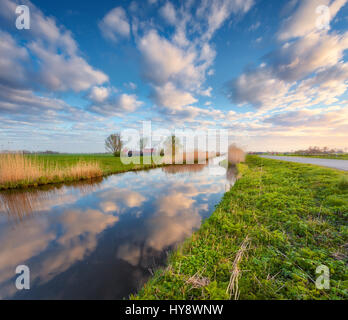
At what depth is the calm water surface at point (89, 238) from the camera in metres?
3.11

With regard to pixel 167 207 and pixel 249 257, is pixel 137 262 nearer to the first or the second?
pixel 249 257

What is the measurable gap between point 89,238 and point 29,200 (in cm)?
643

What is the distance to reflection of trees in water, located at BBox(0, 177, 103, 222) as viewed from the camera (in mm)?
6508

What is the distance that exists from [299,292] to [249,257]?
1.01m

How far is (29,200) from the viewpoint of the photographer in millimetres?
7875

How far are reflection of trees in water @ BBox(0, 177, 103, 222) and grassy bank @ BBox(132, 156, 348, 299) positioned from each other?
777cm

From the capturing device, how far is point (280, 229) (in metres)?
4.23

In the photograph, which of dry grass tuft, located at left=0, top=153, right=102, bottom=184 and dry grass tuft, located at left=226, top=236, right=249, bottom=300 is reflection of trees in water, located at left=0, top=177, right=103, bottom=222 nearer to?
dry grass tuft, located at left=0, top=153, right=102, bottom=184

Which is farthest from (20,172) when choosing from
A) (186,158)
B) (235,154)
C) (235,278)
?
(235,154)

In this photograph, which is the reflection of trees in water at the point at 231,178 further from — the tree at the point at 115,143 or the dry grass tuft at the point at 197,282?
the tree at the point at 115,143

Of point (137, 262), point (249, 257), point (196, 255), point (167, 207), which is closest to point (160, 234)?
point (137, 262)

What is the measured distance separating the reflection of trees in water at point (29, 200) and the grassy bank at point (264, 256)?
7766mm

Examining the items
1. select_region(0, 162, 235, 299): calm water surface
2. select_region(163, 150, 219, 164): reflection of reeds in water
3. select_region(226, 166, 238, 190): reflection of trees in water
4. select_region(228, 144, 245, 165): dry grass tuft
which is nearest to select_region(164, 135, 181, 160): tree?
select_region(163, 150, 219, 164): reflection of reeds in water

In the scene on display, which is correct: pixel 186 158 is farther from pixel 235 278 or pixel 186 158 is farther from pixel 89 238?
pixel 235 278
